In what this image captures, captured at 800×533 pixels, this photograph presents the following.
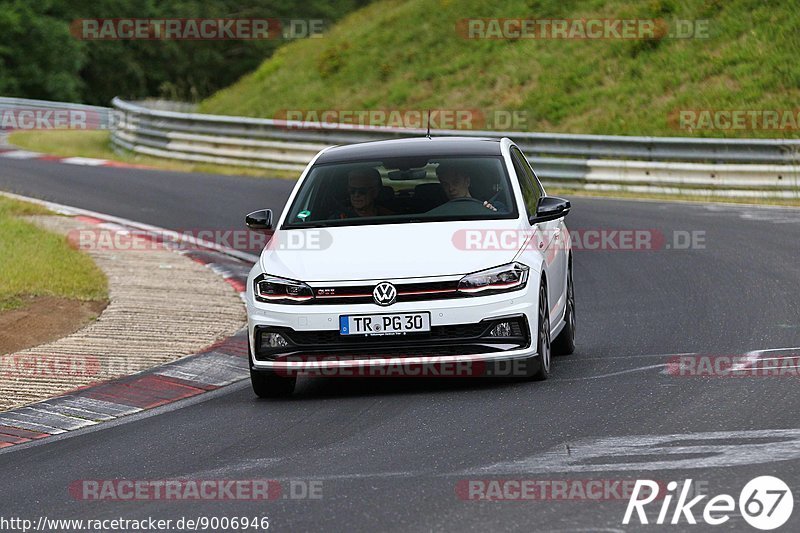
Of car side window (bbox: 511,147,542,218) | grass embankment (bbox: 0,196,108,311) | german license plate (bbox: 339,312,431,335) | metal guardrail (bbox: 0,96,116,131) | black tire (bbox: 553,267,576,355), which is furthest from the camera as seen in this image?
metal guardrail (bbox: 0,96,116,131)

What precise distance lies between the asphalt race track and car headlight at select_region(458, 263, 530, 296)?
64 centimetres

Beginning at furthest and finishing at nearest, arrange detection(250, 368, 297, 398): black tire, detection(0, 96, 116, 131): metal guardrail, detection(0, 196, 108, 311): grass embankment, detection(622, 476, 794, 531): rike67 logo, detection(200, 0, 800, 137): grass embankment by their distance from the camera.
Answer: detection(0, 96, 116, 131): metal guardrail, detection(200, 0, 800, 137): grass embankment, detection(0, 196, 108, 311): grass embankment, detection(250, 368, 297, 398): black tire, detection(622, 476, 794, 531): rike67 logo

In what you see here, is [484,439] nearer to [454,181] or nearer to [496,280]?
[496,280]

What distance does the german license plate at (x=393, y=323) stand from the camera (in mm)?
8570

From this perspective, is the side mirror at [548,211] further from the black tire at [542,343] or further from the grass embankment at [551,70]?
the grass embankment at [551,70]

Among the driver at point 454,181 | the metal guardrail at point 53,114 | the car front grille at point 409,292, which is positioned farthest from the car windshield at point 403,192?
the metal guardrail at point 53,114

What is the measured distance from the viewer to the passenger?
9.66 meters

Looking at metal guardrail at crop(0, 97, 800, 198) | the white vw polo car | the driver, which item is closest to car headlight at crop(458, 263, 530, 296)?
the white vw polo car

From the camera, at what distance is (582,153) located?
80.6 ft

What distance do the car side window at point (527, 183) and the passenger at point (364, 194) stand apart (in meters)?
0.99

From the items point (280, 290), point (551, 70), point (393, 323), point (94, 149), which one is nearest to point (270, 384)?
point (280, 290)

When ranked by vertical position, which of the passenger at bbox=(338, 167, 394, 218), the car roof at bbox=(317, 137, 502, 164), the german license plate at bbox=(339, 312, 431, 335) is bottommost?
the german license plate at bbox=(339, 312, 431, 335)

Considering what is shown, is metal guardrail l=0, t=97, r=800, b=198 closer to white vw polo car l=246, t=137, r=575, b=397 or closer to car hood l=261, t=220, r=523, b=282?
white vw polo car l=246, t=137, r=575, b=397

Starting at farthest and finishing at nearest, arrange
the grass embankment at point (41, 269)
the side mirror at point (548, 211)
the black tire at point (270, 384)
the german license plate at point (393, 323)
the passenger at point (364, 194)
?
the grass embankment at point (41, 269)
the passenger at point (364, 194)
the side mirror at point (548, 211)
the black tire at point (270, 384)
the german license plate at point (393, 323)
